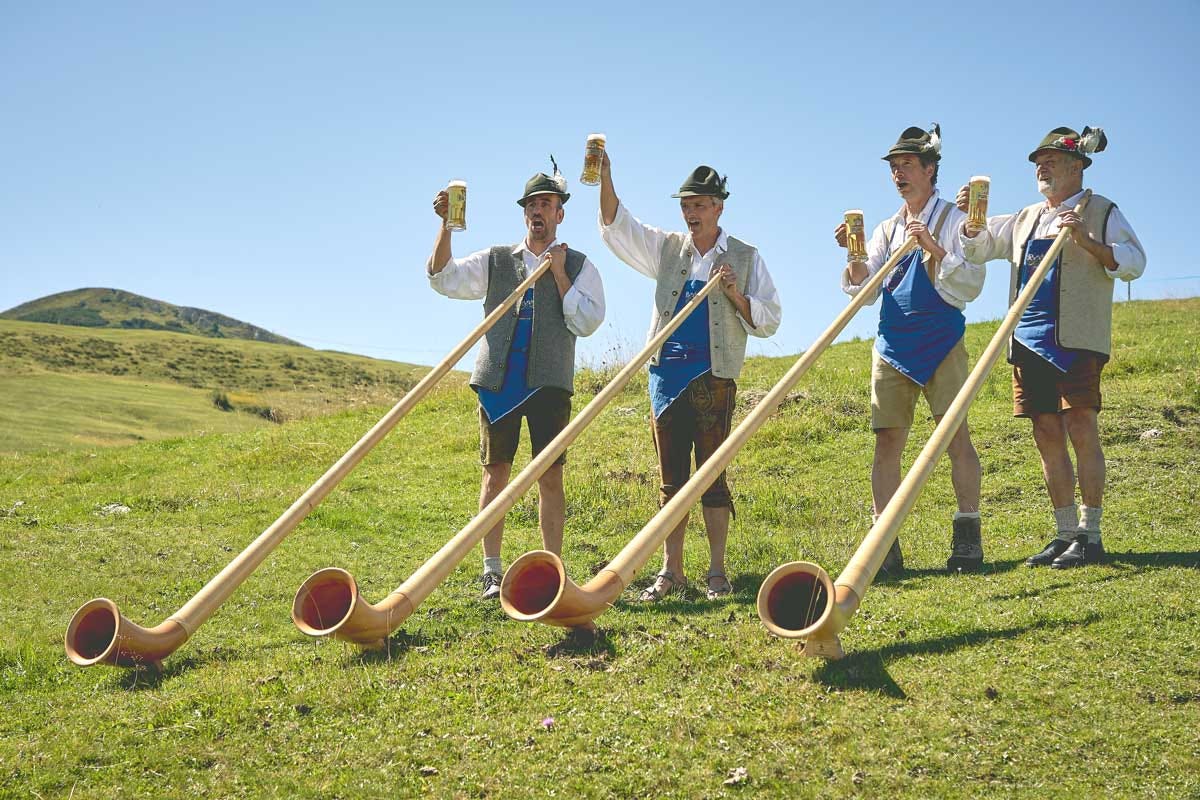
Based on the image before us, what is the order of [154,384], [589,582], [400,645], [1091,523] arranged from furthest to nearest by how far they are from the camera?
1. [154,384]
2. [1091,523]
3. [400,645]
4. [589,582]

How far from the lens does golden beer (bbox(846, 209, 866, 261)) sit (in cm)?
677

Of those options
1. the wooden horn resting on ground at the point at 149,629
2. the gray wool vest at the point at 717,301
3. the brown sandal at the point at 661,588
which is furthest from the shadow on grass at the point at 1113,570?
the wooden horn resting on ground at the point at 149,629

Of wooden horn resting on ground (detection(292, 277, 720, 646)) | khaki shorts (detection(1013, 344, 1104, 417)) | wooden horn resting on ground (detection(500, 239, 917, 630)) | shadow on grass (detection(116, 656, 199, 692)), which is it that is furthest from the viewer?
khaki shorts (detection(1013, 344, 1104, 417))

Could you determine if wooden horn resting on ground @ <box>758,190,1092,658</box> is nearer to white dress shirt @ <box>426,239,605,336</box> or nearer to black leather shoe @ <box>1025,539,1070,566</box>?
black leather shoe @ <box>1025,539,1070,566</box>

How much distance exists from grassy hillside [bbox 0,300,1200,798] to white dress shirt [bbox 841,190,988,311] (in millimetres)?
1661

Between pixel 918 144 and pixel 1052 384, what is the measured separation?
1.59m

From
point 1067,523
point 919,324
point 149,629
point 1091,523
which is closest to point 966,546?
point 1067,523

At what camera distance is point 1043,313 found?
6379 millimetres

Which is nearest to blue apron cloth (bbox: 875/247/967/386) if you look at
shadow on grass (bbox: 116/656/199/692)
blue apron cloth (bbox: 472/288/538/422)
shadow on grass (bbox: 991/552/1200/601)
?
shadow on grass (bbox: 991/552/1200/601)

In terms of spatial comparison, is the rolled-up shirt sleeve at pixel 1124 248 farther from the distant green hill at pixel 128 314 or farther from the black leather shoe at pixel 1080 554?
the distant green hill at pixel 128 314

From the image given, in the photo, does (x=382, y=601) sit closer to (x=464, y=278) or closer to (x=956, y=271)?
(x=464, y=278)

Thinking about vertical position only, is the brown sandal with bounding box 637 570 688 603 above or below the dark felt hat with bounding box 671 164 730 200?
below

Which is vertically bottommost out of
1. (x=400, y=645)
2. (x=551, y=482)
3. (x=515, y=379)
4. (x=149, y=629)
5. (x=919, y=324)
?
(x=400, y=645)

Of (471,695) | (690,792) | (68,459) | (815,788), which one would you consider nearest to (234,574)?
(471,695)
